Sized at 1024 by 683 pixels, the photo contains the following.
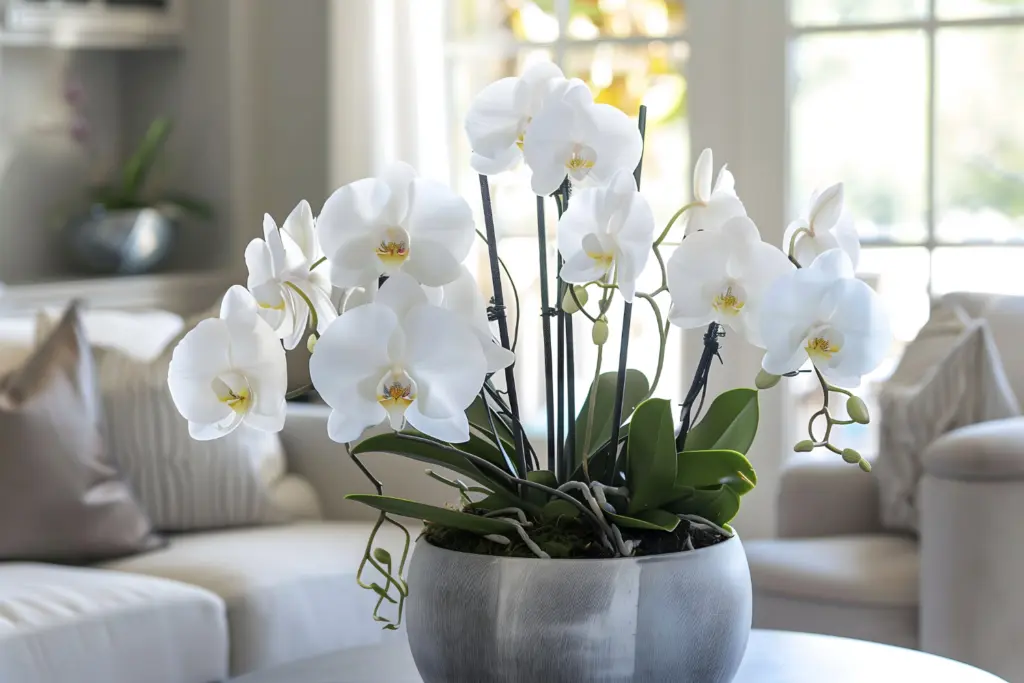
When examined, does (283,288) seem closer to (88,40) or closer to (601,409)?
(601,409)

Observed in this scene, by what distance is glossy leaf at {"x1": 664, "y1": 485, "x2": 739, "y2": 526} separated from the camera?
3.72 feet

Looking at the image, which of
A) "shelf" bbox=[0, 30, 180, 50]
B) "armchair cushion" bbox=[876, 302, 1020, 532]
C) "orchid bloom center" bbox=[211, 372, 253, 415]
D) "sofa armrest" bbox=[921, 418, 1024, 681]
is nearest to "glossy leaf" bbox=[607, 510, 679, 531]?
"orchid bloom center" bbox=[211, 372, 253, 415]

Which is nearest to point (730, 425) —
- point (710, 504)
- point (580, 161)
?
point (710, 504)

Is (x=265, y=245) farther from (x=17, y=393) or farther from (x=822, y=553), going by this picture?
(x=822, y=553)

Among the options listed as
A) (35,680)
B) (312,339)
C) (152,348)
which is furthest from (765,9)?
(312,339)

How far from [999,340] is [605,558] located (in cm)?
168

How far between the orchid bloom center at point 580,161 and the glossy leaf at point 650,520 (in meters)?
0.28

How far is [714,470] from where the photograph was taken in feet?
3.67

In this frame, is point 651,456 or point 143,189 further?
point 143,189

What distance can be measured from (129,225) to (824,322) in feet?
9.00

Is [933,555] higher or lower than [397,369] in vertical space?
lower

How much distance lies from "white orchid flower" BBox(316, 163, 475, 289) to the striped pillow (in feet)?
5.01

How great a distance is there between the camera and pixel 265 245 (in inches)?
40.6

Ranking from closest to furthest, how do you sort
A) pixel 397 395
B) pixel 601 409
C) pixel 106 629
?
pixel 397 395 → pixel 601 409 → pixel 106 629
